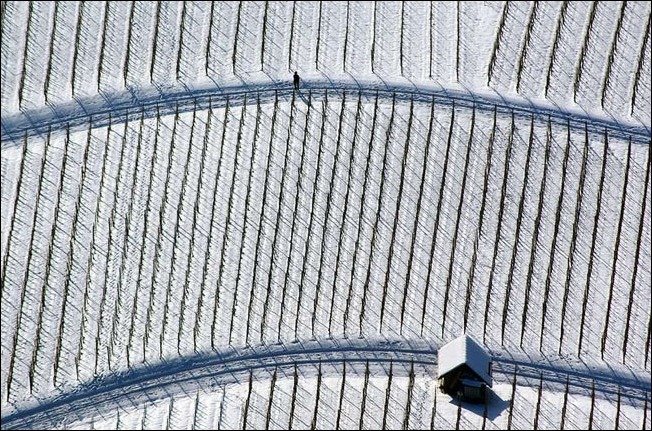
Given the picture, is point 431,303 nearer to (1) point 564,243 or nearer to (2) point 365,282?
(2) point 365,282

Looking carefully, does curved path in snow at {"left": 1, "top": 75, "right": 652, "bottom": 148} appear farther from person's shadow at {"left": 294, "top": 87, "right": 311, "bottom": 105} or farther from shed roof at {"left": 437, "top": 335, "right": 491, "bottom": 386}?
shed roof at {"left": 437, "top": 335, "right": 491, "bottom": 386}

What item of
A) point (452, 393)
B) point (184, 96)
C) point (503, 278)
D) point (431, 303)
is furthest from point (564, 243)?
point (184, 96)

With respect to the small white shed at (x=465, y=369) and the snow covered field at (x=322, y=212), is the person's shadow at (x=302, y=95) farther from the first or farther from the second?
the small white shed at (x=465, y=369)

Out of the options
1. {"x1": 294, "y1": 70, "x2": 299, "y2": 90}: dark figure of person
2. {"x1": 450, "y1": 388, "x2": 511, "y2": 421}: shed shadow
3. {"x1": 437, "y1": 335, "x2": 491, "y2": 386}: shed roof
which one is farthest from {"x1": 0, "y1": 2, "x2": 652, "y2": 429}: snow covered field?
{"x1": 437, "y1": 335, "x2": 491, "y2": 386}: shed roof

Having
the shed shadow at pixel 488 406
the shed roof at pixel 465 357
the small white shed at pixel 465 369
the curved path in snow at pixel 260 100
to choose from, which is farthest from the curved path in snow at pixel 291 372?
the curved path in snow at pixel 260 100

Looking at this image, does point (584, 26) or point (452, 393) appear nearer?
point (452, 393)

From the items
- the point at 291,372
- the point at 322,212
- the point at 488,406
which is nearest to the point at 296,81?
the point at 322,212

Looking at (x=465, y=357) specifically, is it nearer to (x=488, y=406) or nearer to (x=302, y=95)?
(x=488, y=406)
